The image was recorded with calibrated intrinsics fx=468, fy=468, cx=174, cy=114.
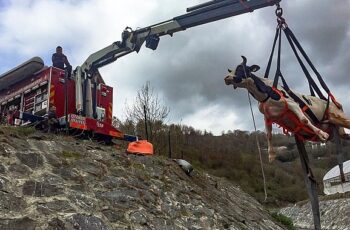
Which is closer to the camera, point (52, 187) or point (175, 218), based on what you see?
point (52, 187)

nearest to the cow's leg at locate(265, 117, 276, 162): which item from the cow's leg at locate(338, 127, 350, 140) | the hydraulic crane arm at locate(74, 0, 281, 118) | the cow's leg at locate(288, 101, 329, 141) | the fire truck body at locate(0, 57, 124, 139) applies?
the cow's leg at locate(288, 101, 329, 141)

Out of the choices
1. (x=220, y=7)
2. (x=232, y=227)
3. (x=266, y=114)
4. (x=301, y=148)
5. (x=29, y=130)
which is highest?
(x=220, y=7)

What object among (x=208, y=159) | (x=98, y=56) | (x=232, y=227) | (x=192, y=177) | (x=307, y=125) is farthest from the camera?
(x=208, y=159)

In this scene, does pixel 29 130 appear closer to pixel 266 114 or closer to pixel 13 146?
pixel 13 146

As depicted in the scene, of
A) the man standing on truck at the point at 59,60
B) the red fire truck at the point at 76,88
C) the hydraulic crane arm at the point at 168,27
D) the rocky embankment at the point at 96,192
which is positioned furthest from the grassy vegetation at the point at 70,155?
the man standing on truck at the point at 59,60

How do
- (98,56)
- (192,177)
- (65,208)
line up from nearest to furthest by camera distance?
(65,208)
(192,177)
(98,56)

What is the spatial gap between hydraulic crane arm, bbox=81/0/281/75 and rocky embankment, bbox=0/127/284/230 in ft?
12.5

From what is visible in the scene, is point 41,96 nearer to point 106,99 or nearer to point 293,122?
point 106,99

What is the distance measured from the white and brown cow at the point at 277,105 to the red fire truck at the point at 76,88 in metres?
6.90

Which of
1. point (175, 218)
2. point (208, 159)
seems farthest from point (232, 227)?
point (208, 159)

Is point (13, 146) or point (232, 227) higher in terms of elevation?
point (13, 146)

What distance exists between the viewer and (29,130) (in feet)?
36.2

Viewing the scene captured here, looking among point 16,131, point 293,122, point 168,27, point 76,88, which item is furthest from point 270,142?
point 76,88

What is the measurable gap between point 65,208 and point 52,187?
2.10 feet
